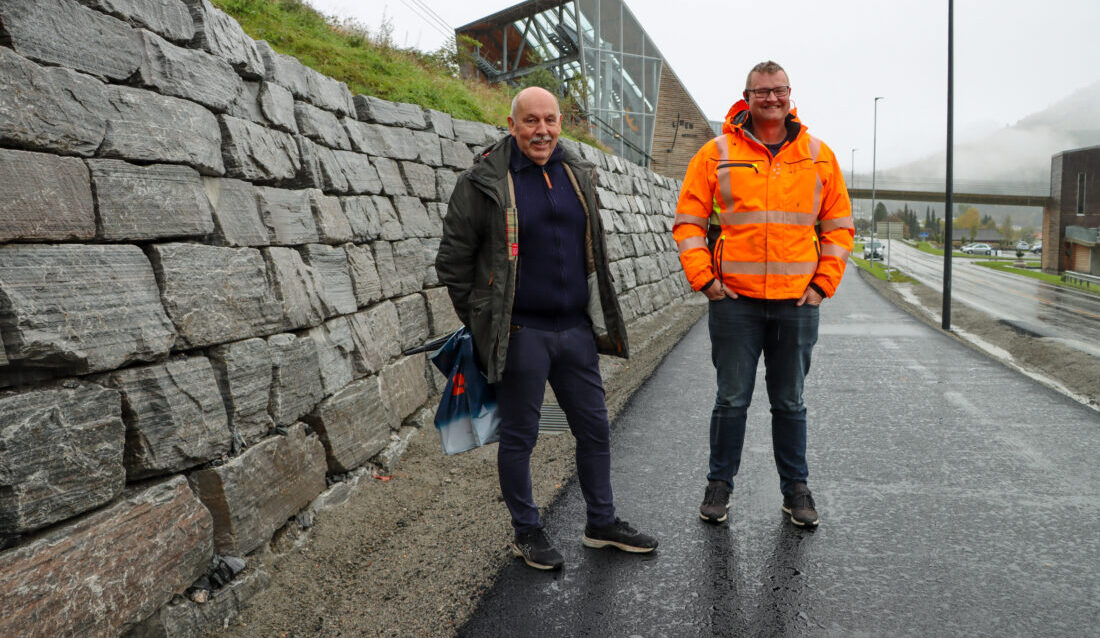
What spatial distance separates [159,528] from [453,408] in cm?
132

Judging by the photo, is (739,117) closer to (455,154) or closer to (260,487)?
(260,487)

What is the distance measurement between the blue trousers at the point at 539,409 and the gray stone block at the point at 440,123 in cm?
465

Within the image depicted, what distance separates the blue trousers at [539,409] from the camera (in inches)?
131

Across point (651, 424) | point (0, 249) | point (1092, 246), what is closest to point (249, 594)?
point (0, 249)

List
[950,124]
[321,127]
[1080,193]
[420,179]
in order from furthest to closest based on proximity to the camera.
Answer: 1. [1080,193]
2. [950,124]
3. [420,179]
4. [321,127]

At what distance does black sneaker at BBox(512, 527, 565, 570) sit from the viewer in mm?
3293

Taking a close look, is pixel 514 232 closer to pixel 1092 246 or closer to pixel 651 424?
pixel 651 424

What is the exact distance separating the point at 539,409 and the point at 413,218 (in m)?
3.56

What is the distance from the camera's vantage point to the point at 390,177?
6258 mm

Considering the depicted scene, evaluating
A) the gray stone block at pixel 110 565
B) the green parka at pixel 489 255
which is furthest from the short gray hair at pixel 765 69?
the gray stone block at pixel 110 565

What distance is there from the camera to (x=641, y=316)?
13594mm

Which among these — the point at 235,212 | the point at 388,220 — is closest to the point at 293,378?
the point at 235,212

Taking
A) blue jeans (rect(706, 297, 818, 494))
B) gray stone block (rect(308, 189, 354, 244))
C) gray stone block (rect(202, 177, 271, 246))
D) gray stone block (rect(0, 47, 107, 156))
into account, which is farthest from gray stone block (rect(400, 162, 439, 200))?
gray stone block (rect(0, 47, 107, 156))

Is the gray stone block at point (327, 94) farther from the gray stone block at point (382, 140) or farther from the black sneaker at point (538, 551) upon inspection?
the black sneaker at point (538, 551)
